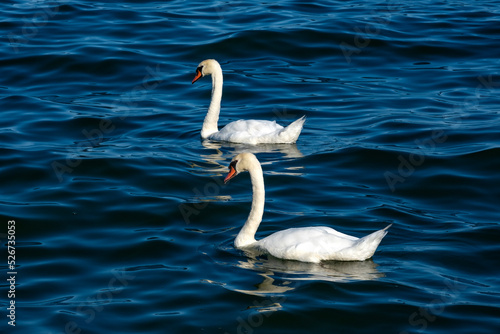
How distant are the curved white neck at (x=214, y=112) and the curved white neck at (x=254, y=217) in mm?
4727

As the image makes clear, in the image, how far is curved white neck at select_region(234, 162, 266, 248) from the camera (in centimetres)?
1034

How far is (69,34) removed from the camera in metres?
21.2

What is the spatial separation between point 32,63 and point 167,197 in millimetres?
7908

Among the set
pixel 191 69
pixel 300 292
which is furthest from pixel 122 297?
pixel 191 69

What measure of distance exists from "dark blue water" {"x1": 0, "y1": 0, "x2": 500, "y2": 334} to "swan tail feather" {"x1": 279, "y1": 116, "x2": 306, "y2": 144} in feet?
0.61

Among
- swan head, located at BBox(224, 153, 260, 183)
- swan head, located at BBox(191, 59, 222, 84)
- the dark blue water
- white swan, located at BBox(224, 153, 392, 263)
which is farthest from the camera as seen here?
swan head, located at BBox(191, 59, 222, 84)

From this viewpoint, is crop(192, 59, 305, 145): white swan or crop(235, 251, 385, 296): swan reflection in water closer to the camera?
crop(235, 251, 385, 296): swan reflection in water

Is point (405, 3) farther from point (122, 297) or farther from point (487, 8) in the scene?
point (122, 297)

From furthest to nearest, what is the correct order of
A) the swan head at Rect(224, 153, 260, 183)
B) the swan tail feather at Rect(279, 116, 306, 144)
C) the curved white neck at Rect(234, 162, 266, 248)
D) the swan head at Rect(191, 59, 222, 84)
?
the swan head at Rect(191, 59, 222, 84) < the swan tail feather at Rect(279, 116, 306, 144) < the swan head at Rect(224, 153, 260, 183) < the curved white neck at Rect(234, 162, 266, 248)

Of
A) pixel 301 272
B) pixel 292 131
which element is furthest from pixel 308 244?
pixel 292 131

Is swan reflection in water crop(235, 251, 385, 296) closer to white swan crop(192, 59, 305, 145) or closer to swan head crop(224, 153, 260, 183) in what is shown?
swan head crop(224, 153, 260, 183)

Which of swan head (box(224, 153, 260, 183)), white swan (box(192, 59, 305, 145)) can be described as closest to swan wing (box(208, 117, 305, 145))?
white swan (box(192, 59, 305, 145))

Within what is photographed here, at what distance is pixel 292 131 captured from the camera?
14.0 meters

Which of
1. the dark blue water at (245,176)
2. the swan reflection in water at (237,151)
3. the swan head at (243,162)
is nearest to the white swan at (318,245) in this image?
the dark blue water at (245,176)
